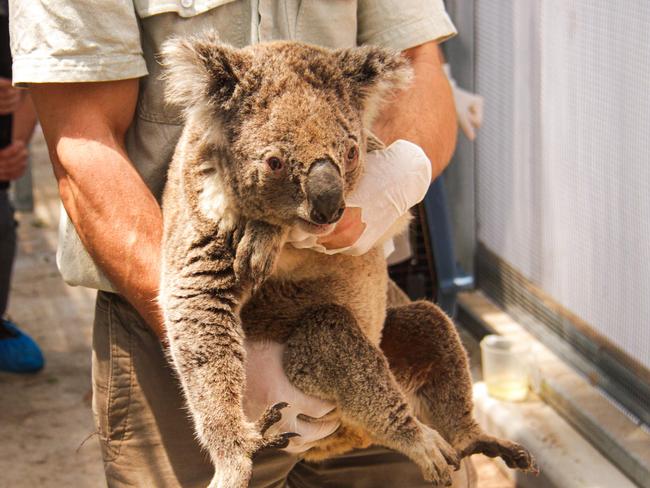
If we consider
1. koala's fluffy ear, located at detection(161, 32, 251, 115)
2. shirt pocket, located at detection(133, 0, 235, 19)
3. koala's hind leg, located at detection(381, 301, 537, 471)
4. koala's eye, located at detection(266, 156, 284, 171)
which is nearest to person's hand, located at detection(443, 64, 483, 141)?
koala's hind leg, located at detection(381, 301, 537, 471)

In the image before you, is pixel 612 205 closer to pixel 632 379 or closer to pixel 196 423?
pixel 632 379

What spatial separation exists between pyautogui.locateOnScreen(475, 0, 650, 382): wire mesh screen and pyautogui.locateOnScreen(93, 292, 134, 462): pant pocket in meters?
1.65

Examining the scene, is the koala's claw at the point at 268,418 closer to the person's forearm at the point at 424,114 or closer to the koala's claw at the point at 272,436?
the koala's claw at the point at 272,436

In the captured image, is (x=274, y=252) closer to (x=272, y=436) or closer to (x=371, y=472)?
(x=272, y=436)

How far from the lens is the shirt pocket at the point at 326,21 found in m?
2.04

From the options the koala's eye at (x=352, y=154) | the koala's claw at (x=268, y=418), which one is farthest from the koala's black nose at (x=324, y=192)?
the koala's claw at (x=268, y=418)

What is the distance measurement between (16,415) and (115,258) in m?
2.36

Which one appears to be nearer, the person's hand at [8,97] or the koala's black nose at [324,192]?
the koala's black nose at [324,192]

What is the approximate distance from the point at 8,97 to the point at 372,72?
2791mm

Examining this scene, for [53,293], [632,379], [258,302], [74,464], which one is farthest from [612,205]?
[53,293]

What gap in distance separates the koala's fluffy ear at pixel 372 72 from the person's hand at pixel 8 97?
2.68 m

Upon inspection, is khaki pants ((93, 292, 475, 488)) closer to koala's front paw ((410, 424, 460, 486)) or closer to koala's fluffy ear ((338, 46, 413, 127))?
koala's front paw ((410, 424, 460, 486))

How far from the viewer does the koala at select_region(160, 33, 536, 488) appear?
1.62 metres

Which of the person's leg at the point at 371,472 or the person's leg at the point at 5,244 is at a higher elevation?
the person's leg at the point at 371,472
